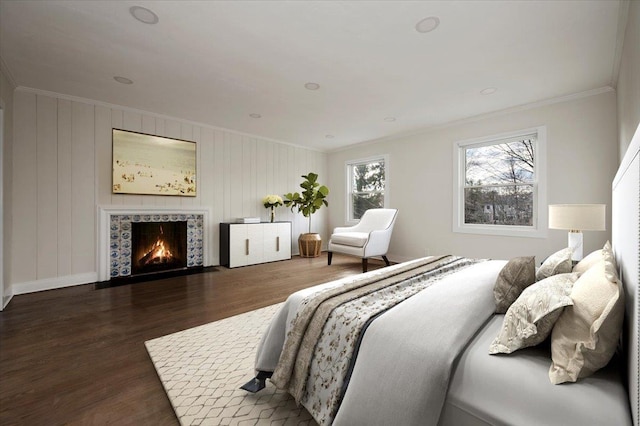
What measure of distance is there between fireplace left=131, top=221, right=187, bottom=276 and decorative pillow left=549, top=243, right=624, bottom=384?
465cm

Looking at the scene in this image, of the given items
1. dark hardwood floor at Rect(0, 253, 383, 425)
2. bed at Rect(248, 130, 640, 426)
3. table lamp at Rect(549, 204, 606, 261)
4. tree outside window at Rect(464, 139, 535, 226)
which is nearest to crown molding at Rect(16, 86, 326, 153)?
dark hardwood floor at Rect(0, 253, 383, 425)

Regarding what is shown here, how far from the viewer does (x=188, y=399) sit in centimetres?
142

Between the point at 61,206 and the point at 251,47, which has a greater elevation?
the point at 251,47

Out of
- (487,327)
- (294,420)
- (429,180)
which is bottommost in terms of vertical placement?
(294,420)

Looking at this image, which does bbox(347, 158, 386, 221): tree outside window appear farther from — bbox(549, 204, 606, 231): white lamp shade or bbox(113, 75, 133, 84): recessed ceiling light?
bbox(113, 75, 133, 84): recessed ceiling light

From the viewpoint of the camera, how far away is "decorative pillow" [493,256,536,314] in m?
1.25

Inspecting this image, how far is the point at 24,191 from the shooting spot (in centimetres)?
321

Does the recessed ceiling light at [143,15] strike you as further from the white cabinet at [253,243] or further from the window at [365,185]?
the window at [365,185]

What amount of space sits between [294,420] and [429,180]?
4221 mm

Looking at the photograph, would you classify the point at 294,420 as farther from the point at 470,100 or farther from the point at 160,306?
the point at 470,100

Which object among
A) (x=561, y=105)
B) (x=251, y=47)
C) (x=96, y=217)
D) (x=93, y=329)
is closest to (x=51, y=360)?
(x=93, y=329)

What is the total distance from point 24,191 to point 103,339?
8.12ft

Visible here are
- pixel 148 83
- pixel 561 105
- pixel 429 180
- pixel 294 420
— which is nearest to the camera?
pixel 294 420

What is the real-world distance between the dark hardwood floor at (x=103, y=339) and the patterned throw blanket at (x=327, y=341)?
63 cm
